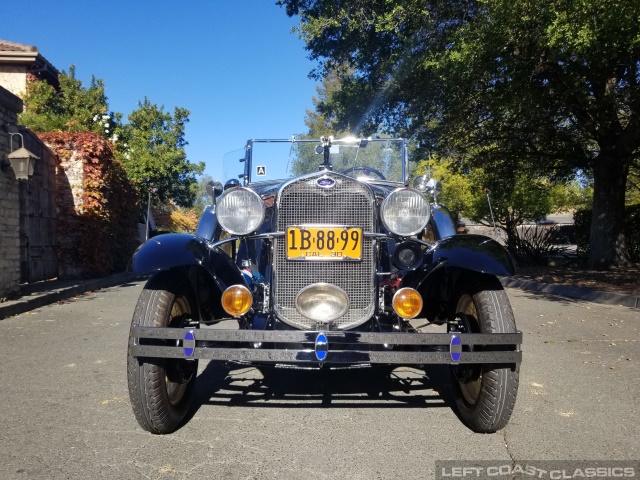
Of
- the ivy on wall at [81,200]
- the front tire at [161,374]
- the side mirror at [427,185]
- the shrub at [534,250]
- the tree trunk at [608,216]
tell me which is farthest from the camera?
the shrub at [534,250]

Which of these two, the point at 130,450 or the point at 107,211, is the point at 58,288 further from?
the point at 130,450

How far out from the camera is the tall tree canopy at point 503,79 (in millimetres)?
8883

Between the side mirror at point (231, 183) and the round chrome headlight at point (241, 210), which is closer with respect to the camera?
the round chrome headlight at point (241, 210)

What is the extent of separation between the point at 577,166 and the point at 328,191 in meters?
13.1

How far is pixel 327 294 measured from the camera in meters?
3.39

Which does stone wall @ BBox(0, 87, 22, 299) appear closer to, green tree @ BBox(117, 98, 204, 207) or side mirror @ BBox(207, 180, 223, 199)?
side mirror @ BBox(207, 180, 223, 199)

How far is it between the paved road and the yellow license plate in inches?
42.9

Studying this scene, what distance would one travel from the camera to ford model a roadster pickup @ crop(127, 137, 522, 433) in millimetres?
2990

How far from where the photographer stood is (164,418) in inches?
125

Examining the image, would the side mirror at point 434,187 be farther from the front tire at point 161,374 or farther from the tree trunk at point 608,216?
the tree trunk at point 608,216

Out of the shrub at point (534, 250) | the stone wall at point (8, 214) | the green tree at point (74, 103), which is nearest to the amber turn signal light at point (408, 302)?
the stone wall at point (8, 214)

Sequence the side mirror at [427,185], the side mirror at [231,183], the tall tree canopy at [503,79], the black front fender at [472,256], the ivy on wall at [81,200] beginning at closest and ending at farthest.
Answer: the black front fender at [472,256] < the side mirror at [427,185] < the side mirror at [231,183] < the tall tree canopy at [503,79] < the ivy on wall at [81,200]

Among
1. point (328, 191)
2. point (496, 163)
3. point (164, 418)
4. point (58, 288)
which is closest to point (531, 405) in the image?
point (328, 191)

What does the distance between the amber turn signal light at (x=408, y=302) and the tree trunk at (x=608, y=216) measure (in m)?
12.2
